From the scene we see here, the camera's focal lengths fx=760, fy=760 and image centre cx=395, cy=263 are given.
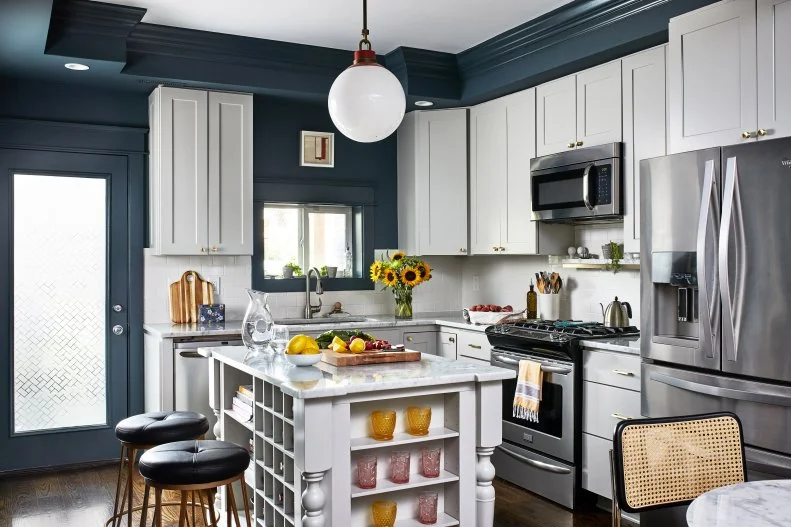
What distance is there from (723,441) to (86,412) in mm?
4222

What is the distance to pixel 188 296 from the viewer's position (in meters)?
5.29

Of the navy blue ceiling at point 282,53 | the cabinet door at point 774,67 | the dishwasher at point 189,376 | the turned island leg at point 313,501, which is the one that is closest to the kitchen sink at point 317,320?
the dishwasher at point 189,376

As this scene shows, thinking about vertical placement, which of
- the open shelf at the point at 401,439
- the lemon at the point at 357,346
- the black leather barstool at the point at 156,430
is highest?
the lemon at the point at 357,346

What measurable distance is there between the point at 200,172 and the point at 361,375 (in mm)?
2681

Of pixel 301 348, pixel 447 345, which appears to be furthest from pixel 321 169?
pixel 301 348

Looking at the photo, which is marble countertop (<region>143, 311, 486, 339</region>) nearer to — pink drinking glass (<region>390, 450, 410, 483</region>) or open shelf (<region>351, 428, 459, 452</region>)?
open shelf (<region>351, 428, 459, 452</region>)

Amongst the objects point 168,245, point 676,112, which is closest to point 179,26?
point 168,245

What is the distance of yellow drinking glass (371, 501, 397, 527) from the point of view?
2797 mm

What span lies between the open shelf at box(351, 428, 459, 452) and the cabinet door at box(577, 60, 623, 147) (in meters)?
2.19

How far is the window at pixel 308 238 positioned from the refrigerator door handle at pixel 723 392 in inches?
117

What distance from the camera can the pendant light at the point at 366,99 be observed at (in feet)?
9.64

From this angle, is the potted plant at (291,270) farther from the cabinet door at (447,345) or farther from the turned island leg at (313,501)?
the turned island leg at (313,501)

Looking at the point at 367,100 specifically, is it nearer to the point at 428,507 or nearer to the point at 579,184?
the point at 428,507

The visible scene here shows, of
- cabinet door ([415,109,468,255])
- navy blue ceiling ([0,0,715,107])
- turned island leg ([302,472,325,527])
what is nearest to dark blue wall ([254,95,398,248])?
navy blue ceiling ([0,0,715,107])
